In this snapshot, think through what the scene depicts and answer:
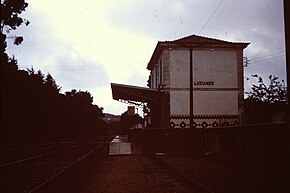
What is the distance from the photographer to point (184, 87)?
49.1m

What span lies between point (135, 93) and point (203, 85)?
9.64 meters

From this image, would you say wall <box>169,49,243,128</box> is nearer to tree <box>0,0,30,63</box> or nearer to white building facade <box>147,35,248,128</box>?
white building facade <box>147,35,248,128</box>

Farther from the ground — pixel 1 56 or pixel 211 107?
pixel 1 56

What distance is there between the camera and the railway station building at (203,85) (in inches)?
1898

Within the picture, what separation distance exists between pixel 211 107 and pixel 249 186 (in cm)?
3717

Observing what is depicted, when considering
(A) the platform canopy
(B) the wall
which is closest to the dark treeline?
(A) the platform canopy

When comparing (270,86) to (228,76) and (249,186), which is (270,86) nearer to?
(228,76)

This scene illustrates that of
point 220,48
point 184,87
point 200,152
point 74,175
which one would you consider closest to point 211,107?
point 184,87

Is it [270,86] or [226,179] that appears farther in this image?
[270,86]

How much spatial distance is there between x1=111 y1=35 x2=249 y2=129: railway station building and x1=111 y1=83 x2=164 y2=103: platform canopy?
1.45 m

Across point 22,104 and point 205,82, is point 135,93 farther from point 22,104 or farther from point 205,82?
point 22,104

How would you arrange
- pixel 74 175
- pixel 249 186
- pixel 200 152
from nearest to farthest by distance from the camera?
Result: pixel 249 186, pixel 74 175, pixel 200 152

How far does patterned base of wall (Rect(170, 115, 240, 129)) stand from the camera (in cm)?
4775

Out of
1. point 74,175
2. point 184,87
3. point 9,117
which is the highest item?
point 184,87
